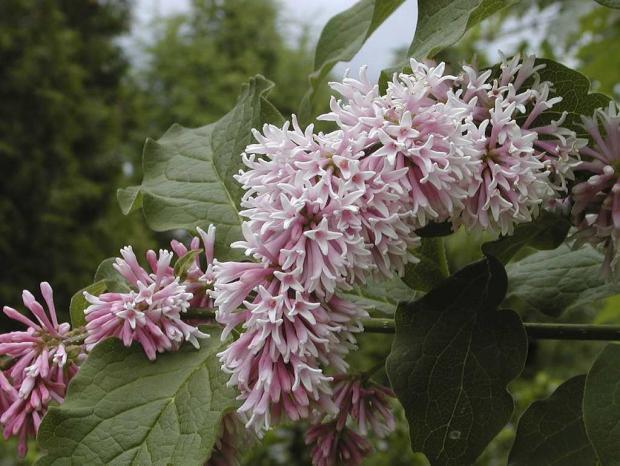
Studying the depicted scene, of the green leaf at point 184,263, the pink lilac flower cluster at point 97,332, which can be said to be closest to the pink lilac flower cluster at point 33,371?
the pink lilac flower cluster at point 97,332

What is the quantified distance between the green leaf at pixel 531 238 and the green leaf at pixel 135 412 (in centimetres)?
28

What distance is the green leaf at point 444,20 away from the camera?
650mm

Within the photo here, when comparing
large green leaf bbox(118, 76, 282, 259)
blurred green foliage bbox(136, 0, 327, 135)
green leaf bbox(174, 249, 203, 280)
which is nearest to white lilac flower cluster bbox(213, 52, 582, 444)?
green leaf bbox(174, 249, 203, 280)

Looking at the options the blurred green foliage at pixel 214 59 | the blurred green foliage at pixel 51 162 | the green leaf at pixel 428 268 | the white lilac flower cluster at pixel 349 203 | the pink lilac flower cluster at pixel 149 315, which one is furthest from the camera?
the blurred green foliage at pixel 214 59

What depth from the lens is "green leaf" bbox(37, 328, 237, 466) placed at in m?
0.63

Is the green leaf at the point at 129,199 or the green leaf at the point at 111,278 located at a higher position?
the green leaf at the point at 129,199

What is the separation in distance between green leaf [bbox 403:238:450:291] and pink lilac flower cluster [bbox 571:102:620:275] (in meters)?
0.17

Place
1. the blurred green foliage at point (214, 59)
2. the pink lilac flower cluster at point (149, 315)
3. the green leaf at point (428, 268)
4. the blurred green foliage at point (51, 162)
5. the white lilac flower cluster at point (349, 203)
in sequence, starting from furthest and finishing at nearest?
the blurred green foliage at point (214, 59)
the blurred green foliage at point (51, 162)
the green leaf at point (428, 268)
the pink lilac flower cluster at point (149, 315)
the white lilac flower cluster at point (349, 203)

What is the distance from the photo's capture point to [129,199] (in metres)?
0.86

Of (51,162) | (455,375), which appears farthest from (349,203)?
(51,162)

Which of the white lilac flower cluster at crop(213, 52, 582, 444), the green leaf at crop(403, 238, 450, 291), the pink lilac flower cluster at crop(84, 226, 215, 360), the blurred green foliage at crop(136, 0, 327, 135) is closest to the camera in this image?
the white lilac flower cluster at crop(213, 52, 582, 444)

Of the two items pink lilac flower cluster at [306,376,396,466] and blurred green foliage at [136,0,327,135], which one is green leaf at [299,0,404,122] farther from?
blurred green foliage at [136,0,327,135]

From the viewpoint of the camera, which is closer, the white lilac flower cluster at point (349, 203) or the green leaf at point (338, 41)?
the white lilac flower cluster at point (349, 203)

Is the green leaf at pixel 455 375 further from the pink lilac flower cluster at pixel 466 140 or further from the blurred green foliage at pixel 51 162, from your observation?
the blurred green foliage at pixel 51 162
